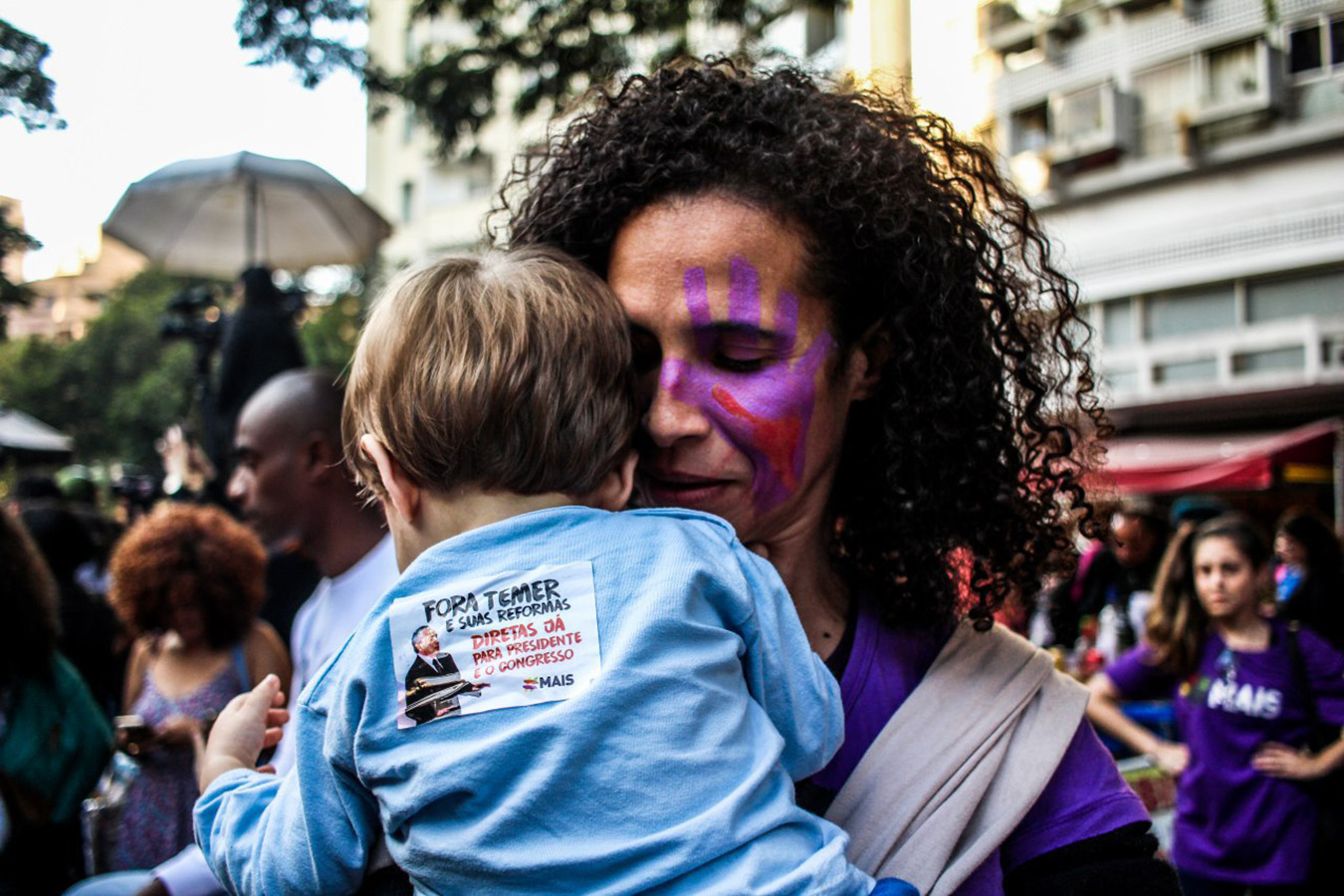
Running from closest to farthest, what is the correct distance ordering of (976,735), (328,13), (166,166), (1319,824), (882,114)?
(976,735) → (882,114) → (328,13) → (1319,824) → (166,166)

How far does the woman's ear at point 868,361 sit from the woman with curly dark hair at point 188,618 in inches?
120

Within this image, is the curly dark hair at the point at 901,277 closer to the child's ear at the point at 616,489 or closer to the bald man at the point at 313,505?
the child's ear at the point at 616,489

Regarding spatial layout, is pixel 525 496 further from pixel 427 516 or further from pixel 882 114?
pixel 882 114

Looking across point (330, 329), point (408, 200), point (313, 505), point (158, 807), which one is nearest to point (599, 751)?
point (313, 505)

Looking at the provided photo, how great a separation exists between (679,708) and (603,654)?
0.11 meters

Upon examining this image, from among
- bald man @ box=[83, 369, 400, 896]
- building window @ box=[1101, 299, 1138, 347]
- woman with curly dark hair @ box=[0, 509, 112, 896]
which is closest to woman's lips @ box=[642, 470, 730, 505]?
bald man @ box=[83, 369, 400, 896]

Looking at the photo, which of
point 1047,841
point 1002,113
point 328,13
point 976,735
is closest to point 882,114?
point 976,735

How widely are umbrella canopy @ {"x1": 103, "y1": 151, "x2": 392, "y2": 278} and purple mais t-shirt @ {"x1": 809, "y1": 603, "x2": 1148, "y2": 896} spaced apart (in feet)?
20.5

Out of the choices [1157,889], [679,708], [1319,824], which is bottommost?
[1319,824]

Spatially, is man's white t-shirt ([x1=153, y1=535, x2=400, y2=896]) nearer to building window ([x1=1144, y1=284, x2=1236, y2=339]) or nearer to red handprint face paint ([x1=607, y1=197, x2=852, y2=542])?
red handprint face paint ([x1=607, y1=197, x2=852, y2=542])

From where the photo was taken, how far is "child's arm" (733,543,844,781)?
4.88 ft

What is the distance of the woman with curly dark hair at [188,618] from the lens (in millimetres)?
4328

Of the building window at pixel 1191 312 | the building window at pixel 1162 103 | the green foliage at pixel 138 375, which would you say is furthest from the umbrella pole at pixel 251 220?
the building window at pixel 1162 103

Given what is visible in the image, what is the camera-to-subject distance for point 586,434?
154 cm
